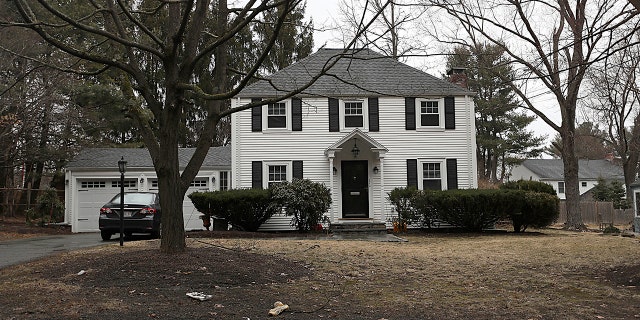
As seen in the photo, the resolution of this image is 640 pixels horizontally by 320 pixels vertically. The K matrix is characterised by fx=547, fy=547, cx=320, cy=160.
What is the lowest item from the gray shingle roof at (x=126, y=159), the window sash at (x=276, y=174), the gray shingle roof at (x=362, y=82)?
the window sash at (x=276, y=174)

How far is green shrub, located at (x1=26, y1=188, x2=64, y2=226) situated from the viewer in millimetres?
20969

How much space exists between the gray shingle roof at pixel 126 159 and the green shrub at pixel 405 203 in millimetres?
6746

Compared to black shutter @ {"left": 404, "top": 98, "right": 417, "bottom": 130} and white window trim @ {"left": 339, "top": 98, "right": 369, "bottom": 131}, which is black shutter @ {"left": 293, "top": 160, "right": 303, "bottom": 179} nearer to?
white window trim @ {"left": 339, "top": 98, "right": 369, "bottom": 131}

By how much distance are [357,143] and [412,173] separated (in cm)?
232

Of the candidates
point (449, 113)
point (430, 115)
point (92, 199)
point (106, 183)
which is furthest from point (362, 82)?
point (92, 199)

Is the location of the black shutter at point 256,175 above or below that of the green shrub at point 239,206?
above

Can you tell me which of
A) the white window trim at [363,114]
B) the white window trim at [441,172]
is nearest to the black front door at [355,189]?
the white window trim at [363,114]

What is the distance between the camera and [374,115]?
64.6ft

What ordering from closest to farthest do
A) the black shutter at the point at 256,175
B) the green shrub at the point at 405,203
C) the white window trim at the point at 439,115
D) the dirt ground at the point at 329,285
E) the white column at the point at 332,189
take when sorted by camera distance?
the dirt ground at the point at 329,285, the green shrub at the point at 405,203, the white column at the point at 332,189, the black shutter at the point at 256,175, the white window trim at the point at 439,115

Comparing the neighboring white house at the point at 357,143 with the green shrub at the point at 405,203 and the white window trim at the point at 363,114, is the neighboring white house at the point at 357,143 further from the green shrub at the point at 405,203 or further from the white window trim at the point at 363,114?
the green shrub at the point at 405,203

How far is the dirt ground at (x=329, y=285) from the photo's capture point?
19.6ft

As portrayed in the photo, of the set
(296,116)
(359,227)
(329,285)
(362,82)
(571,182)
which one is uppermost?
(362,82)

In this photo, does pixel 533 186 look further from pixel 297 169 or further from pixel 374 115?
pixel 297 169

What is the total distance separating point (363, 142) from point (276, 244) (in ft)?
23.6
